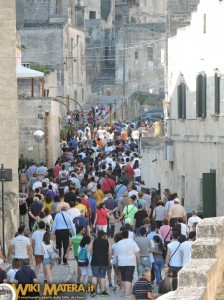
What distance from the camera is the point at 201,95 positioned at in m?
32.8

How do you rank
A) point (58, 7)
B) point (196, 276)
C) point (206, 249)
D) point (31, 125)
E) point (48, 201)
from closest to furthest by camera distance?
point (196, 276)
point (206, 249)
point (48, 201)
point (31, 125)
point (58, 7)

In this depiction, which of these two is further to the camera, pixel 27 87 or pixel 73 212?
pixel 27 87

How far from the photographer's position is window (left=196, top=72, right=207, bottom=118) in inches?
1283

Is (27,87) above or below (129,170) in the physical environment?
above

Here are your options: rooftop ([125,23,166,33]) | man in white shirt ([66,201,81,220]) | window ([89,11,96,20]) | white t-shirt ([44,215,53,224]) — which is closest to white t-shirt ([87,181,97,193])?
man in white shirt ([66,201,81,220])

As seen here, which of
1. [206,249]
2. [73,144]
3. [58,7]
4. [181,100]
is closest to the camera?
[206,249]

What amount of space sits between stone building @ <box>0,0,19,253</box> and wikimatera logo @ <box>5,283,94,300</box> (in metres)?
6.15

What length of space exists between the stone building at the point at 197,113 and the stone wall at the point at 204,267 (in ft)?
50.2

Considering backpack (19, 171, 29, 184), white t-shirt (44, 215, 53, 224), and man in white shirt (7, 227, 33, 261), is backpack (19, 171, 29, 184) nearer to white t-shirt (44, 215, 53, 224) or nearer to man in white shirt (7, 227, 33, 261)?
white t-shirt (44, 215, 53, 224)

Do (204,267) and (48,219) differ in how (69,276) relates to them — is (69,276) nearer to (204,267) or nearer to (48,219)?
(48,219)

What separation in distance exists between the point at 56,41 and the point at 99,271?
6138 centimetres

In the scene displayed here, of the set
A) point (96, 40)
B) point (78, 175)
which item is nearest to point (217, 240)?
point (78, 175)

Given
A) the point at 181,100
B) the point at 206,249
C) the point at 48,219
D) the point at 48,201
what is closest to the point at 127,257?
the point at 48,219

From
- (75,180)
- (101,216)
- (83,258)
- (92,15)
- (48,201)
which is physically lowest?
(83,258)
